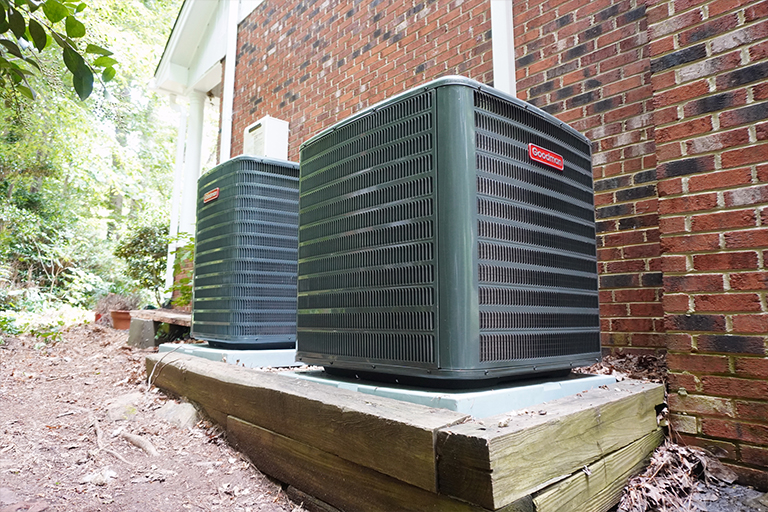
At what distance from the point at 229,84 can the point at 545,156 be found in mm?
5700

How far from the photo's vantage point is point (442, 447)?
1112mm

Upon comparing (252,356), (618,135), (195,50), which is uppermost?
(195,50)

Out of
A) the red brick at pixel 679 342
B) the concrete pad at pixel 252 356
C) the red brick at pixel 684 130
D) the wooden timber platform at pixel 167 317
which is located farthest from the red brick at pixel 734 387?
the wooden timber platform at pixel 167 317

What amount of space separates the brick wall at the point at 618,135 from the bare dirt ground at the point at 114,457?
1.70 meters

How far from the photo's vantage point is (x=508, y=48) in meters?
2.85

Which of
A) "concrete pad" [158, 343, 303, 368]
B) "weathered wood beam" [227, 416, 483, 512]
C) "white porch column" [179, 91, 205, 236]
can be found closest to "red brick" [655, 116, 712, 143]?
"weathered wood beam" [227, 416, 483, 512]

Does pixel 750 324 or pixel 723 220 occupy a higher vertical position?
pixel 723 220

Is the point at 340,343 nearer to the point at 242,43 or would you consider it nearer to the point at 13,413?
the point at 13,413

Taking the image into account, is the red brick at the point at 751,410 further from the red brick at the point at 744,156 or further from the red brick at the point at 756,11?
the red brick at the point at 756,11

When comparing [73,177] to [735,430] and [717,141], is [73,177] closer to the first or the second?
[717,141]

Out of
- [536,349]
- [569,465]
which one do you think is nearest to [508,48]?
[536,349]

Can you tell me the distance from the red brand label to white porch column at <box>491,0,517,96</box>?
1.79 meters

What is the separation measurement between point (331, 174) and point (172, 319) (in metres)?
3.17

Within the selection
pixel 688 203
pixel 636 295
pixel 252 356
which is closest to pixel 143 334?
pixel 252 356
